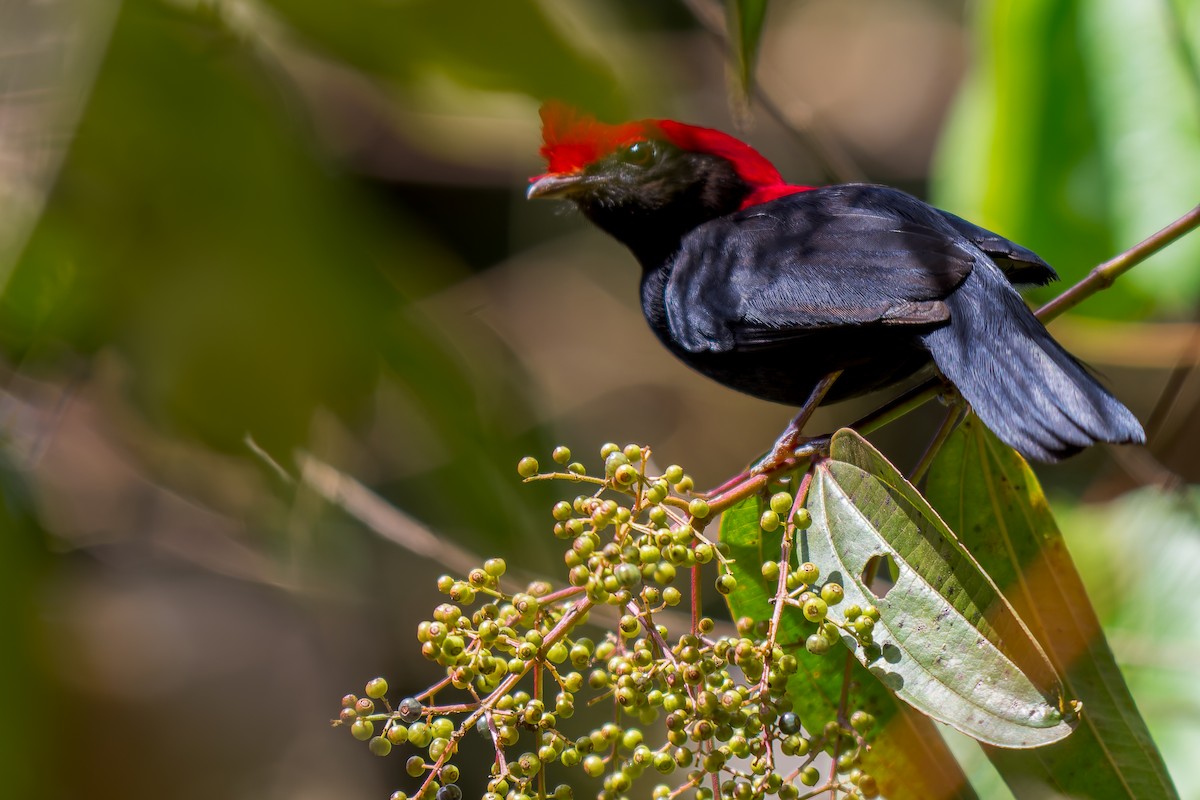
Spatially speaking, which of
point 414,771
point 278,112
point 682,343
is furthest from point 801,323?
point 278,112

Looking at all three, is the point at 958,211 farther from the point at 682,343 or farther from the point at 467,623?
the point at 467,623

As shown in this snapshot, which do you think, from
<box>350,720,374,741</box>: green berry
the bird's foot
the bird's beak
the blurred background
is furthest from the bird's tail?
the bird's beak

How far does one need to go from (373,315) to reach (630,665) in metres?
0.77

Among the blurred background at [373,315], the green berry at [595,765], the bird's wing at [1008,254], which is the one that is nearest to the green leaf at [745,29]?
the blurred background at [373,315]

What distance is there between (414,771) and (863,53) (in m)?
6.35

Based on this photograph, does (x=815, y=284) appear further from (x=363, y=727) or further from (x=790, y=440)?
(x=363, y=727)

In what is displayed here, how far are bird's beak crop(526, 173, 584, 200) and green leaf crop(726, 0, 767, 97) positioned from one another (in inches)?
75.3

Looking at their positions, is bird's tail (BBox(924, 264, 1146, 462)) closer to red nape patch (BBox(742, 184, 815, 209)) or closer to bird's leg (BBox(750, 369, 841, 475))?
bird's leg (BBox(750, 369, 841, 475))

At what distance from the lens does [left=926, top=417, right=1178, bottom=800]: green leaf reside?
1.80 metres

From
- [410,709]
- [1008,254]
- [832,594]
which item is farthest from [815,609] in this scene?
[1008,254]

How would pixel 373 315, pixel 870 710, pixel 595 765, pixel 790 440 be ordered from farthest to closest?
pixel 790 440 → pixel 870 710 → pixel 595 765 → pixel 373 315

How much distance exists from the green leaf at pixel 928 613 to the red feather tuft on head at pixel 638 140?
4.52 feet

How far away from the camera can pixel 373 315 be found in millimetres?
938

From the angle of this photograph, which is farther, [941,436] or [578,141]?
[578,141]
